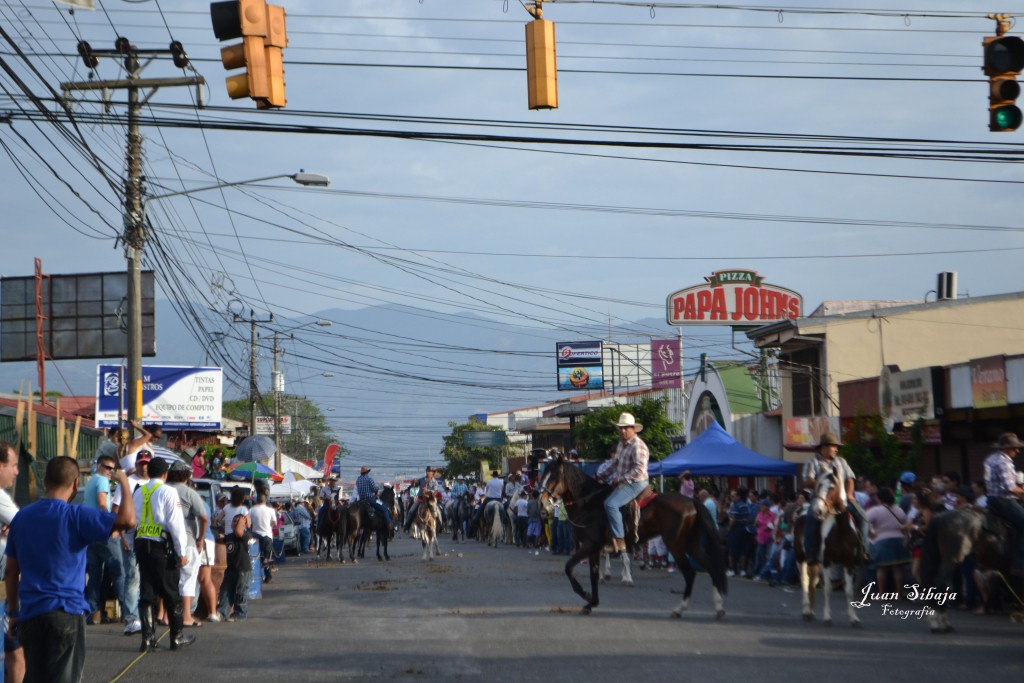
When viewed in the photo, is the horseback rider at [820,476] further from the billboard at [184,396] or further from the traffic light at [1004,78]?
the billboard at [184,396]

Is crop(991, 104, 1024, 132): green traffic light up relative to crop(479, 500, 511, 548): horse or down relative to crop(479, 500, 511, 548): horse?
up

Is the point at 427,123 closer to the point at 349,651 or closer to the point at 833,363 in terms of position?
the point at 349,651

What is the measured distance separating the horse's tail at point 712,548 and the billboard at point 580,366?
62729 mm

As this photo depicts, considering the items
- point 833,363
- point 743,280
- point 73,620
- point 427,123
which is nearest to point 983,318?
point 833,363

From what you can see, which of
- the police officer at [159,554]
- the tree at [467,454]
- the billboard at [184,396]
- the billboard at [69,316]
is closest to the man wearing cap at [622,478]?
the police officer at [159,554]

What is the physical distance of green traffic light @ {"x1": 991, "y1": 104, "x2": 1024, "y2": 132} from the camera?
14383mm

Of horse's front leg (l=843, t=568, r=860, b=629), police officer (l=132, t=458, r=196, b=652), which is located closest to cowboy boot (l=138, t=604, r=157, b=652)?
police officer (l=132, t=458, r=196, b=652)

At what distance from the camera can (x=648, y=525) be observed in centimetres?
1697

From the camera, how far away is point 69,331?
152ft

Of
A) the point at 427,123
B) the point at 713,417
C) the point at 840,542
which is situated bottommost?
the point at 840,542

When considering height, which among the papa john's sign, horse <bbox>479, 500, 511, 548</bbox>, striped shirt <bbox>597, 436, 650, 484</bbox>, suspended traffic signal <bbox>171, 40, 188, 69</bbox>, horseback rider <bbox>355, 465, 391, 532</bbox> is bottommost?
horse <bbox>479, 500, 511, 548</bbox>

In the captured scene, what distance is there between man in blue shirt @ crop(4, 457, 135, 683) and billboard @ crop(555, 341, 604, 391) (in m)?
71.4

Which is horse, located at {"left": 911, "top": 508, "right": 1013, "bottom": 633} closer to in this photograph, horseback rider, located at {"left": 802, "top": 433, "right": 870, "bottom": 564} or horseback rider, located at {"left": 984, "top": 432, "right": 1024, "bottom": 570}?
horseback rider, located at {"left": 984, "top": 432, "right": 1024, "bottom": 570}

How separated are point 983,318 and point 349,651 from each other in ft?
90.0
